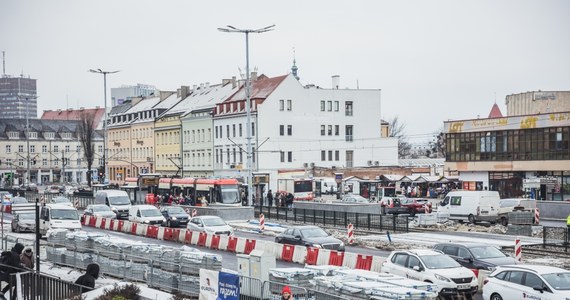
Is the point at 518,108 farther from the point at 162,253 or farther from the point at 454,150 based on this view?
the point at 162,253

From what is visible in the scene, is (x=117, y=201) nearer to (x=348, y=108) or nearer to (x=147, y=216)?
(x=147, y=216)

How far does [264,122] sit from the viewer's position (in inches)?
3521

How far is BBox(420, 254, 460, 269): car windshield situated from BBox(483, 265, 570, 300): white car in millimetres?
2038

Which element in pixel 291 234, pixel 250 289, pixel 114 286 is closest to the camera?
pixel 250 289

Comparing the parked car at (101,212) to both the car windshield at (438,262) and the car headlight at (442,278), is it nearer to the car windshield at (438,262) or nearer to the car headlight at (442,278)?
the car windshield at (438,262)

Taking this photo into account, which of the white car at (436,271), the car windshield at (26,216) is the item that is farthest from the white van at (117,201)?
the white car at (436,271)

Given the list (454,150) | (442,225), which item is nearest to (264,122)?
(454,150)

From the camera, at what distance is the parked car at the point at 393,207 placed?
57719 millimetres

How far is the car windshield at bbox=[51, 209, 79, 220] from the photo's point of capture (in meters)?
43.8

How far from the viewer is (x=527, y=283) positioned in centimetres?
2019

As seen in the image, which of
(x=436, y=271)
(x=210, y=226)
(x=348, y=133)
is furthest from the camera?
(x=348, y=133)

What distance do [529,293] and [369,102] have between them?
76837 mm

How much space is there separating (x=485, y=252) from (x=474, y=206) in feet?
73.9

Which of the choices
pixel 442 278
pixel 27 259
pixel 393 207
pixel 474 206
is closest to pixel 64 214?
pixel 27 259
